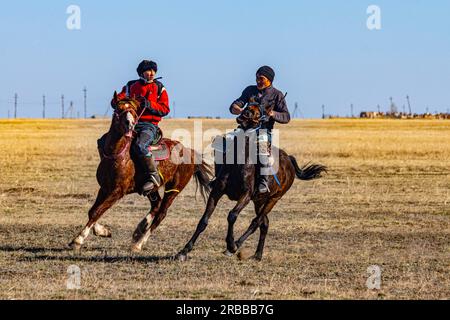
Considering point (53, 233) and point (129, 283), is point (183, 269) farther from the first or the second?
point (53, 233)

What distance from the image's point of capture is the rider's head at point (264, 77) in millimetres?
13695

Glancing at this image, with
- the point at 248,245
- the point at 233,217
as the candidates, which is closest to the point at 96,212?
the point at 233,217

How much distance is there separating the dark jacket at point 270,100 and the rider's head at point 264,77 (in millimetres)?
76

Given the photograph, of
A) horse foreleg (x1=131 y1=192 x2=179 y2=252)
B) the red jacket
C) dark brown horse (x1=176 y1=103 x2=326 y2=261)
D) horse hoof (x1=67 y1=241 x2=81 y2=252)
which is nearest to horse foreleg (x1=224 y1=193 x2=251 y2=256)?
dark brown horse (x1=176 y1=103 x2=326 y2=261)

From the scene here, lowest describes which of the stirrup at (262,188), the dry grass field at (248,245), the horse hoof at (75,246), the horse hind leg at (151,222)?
the dry grass field at (248,245)

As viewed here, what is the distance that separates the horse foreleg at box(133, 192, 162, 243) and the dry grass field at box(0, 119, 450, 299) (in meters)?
0.29

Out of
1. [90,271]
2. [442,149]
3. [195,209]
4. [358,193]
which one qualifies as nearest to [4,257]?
[90,271]

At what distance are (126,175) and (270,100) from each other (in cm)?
231

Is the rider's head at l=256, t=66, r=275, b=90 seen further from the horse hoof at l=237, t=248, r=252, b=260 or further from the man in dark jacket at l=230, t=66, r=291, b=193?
the horse hoof at l=237, t=248, r=252, b=260

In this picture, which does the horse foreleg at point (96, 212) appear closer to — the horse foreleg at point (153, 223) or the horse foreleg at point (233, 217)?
the horse foreleg at point (153, 223)

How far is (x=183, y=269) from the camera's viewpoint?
1273cm

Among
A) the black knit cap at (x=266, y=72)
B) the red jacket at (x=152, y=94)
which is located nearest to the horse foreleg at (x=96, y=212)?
the red jacket at (x=152, y=94)

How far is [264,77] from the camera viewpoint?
13711mm

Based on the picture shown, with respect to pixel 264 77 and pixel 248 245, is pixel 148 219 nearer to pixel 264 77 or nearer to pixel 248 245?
pixel 248 245
